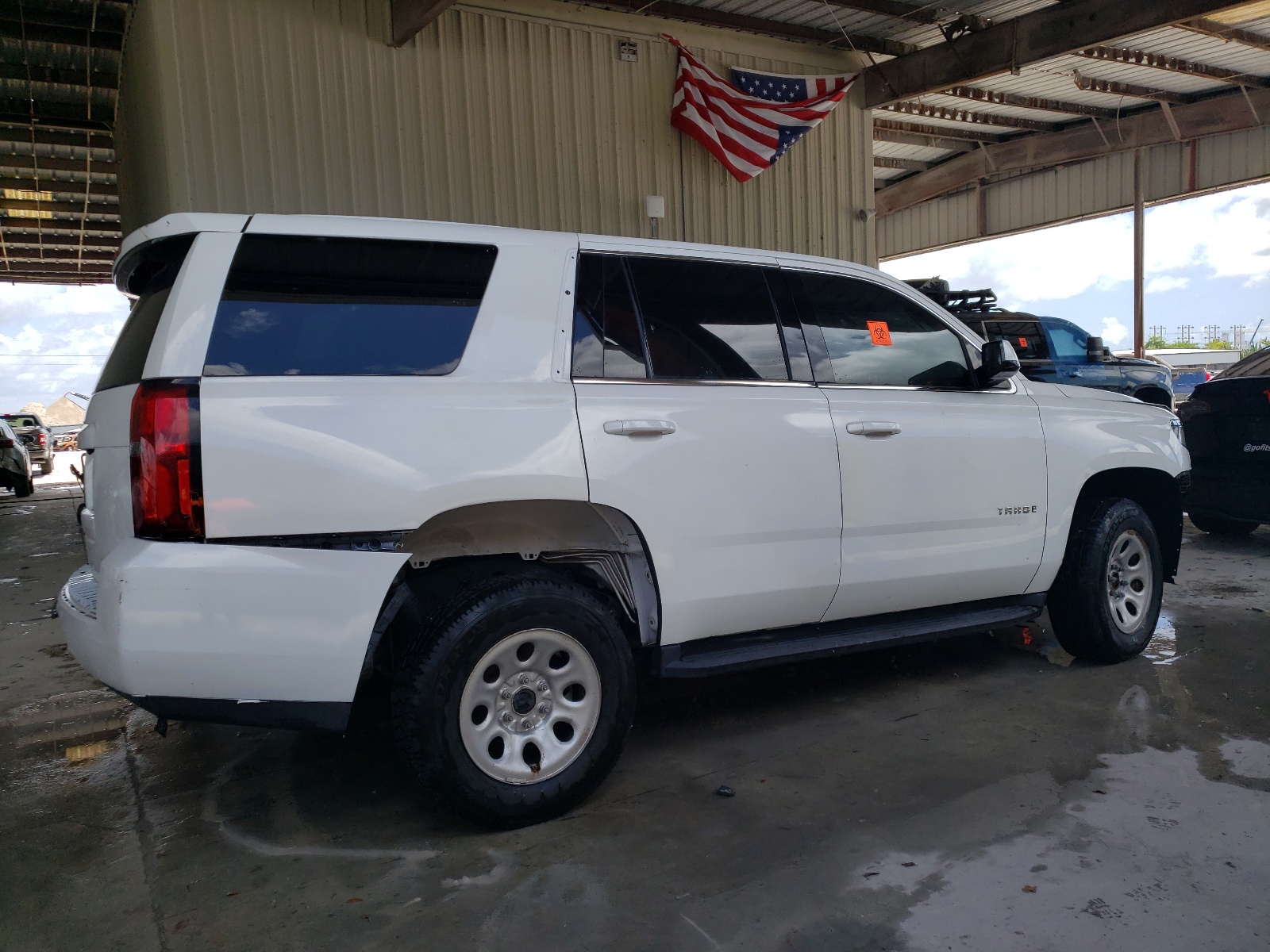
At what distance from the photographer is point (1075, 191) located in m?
19.3

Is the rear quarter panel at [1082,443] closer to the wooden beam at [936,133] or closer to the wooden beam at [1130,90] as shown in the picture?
the wooden beam at [1130,90]

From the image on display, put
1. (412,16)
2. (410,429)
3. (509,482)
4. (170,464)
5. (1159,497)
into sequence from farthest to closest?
(412,16) → (1159,497) → (509,482) → (410,429) → (170,464)

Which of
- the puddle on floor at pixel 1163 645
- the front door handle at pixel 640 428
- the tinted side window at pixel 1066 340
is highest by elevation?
the tinted side window at pixel 1066 340

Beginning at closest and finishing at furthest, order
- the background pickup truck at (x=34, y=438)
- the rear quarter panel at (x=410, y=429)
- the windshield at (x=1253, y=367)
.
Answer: the rear quarter panel at (x=410, y=429)
the windshield at (x=1253, y=367)
the background pickup truck at (x=34, y=438)

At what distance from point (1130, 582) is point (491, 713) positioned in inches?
134

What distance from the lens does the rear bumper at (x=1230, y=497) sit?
23.7 feet

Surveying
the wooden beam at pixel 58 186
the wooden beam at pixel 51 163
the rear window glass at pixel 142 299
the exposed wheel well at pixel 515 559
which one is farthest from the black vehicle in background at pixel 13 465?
the exposed wheel well at pixel 515 559

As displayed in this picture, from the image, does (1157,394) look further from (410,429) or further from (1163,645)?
(410,429)

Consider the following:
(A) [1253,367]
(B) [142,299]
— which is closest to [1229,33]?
(A) [1253,367]

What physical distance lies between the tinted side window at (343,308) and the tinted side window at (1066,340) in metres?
11.4

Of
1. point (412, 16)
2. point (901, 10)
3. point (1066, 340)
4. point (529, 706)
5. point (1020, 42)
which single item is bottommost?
point (529, 706)

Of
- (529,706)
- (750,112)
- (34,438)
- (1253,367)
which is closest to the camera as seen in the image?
(529,706)

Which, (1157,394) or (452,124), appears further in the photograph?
(1157,394)

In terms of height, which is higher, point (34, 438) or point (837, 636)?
point (34, 438)
